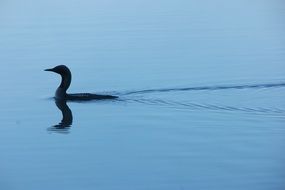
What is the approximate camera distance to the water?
1244 centimetres

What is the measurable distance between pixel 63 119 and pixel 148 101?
188cm

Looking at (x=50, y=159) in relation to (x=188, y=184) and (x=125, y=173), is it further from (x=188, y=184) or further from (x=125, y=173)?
(x=188, y=184)

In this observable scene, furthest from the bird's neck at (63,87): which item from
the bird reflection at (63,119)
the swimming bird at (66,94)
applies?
the bird reflection at (63,119)

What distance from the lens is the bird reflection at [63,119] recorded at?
51.3 feet

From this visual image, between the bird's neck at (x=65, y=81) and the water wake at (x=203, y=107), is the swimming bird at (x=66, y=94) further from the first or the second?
the water wake at (x=203, y=107)

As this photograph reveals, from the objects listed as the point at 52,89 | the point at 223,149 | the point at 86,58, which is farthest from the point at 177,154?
the point at 86,58

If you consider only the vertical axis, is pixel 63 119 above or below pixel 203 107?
below

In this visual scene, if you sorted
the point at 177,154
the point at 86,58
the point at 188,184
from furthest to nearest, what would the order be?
1. the point at 86,58
2. the point at 177,154
3. the point at 188,184

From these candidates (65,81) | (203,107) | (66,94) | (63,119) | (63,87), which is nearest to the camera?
(63,119)

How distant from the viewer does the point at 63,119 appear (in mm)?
16484

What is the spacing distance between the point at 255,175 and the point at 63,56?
449 inches

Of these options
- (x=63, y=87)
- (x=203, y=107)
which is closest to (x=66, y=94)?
(x=63, y=87)

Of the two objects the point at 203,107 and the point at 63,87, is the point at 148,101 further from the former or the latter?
the point at 63,87

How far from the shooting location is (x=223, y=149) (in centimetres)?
1345
